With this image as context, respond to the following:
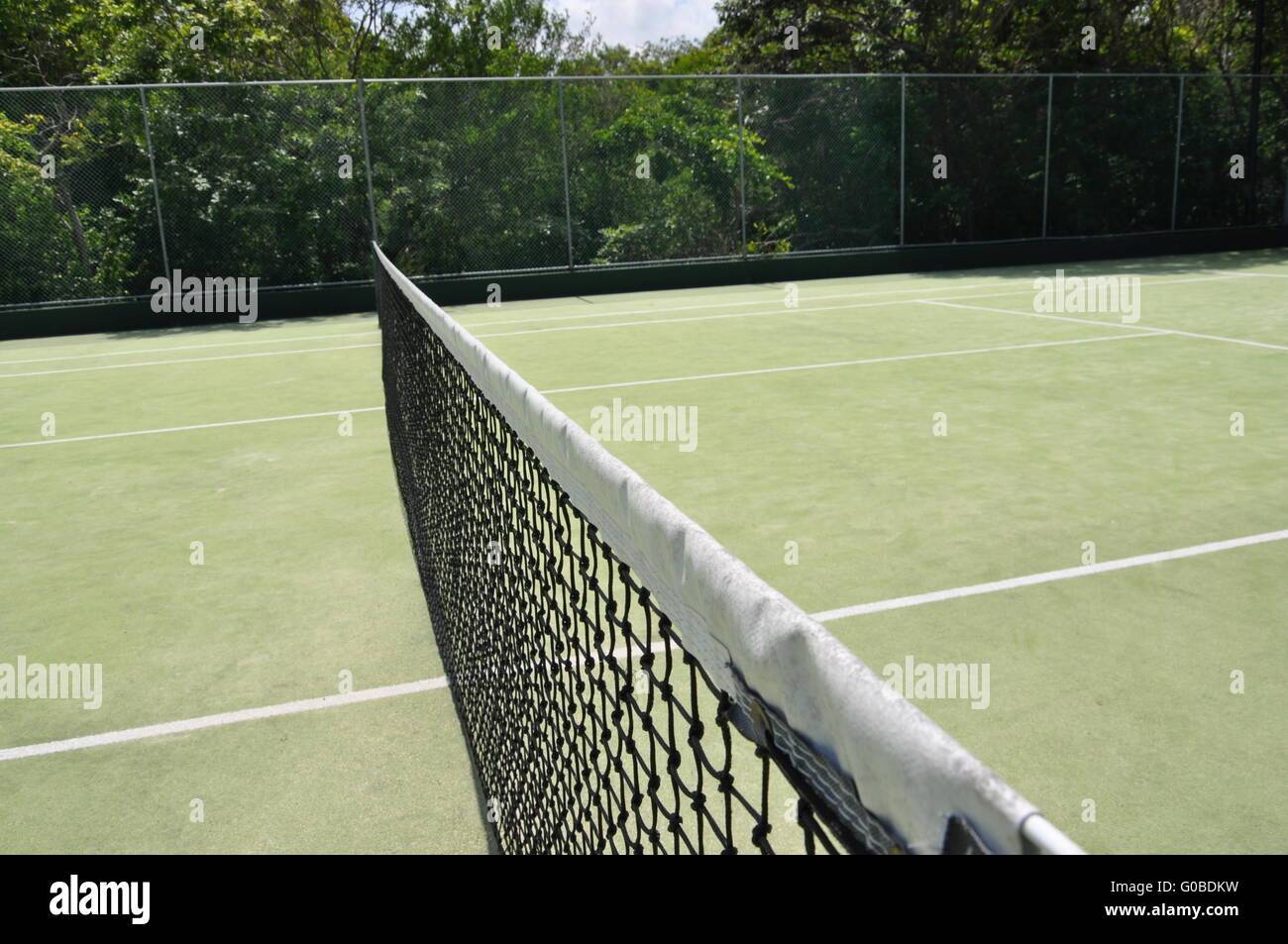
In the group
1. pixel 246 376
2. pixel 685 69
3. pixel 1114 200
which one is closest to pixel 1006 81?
pixel 1114 200

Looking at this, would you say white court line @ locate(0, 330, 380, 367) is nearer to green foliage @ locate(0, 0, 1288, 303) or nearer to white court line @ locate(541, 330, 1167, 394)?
green foliage @ locate(0, 0, 1288, 303)

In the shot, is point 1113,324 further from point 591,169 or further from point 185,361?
point 185,361

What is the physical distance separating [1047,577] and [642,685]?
6.14 feet

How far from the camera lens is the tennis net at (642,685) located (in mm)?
861

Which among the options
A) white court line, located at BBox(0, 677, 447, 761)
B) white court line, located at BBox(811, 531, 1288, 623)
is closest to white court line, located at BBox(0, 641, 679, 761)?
white court line, located at BBox(0, 677, 447, 761)

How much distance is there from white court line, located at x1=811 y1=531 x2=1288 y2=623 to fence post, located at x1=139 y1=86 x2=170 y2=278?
1347cm

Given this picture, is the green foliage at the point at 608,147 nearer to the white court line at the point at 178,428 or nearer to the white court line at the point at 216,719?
the white court line at the point at 178,428

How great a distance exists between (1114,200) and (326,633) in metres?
18.9

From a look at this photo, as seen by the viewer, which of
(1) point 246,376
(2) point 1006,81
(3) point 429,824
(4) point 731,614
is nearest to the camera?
(4) point 731,614

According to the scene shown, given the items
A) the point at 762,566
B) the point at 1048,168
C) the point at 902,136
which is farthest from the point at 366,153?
the point at 762,566

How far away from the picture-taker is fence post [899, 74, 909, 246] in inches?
709
